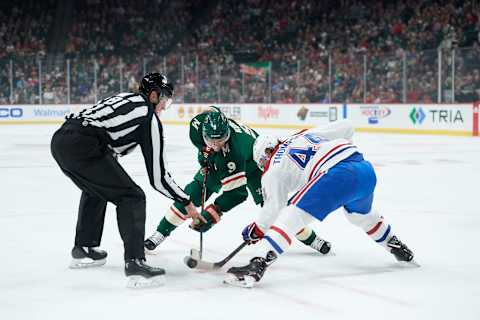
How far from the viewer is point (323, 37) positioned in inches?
973

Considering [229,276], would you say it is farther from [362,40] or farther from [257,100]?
[362,40]

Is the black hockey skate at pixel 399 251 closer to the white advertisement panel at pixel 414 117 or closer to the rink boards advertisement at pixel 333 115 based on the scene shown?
the rink boards advertisement at pixel 333 115

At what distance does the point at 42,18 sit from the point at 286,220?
27887 millimetres

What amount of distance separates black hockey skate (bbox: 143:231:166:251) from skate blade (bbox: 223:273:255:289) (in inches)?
39.2

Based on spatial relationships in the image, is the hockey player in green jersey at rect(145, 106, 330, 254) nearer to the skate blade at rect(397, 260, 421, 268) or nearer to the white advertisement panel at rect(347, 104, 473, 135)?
the skate blade at rect(397, 260, 421, 268)

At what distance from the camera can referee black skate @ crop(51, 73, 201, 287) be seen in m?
4.00

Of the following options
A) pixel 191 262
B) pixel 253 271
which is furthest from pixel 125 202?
pixel 253 271

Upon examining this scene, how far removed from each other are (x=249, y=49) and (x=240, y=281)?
2309cm

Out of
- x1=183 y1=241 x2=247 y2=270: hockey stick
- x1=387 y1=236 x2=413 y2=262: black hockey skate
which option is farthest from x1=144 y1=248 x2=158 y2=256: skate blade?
x1=387 y1=236 x2=413 y2=262: black hockey skate

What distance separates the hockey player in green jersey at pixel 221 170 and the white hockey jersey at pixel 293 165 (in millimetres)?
478

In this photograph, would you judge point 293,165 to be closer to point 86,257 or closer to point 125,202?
point 125,202

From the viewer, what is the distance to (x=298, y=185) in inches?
163

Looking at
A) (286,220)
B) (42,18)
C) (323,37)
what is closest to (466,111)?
(323,37)

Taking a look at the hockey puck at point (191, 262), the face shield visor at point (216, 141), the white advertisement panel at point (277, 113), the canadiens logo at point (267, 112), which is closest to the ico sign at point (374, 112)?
the white advertisement panel at point (277, 113)
